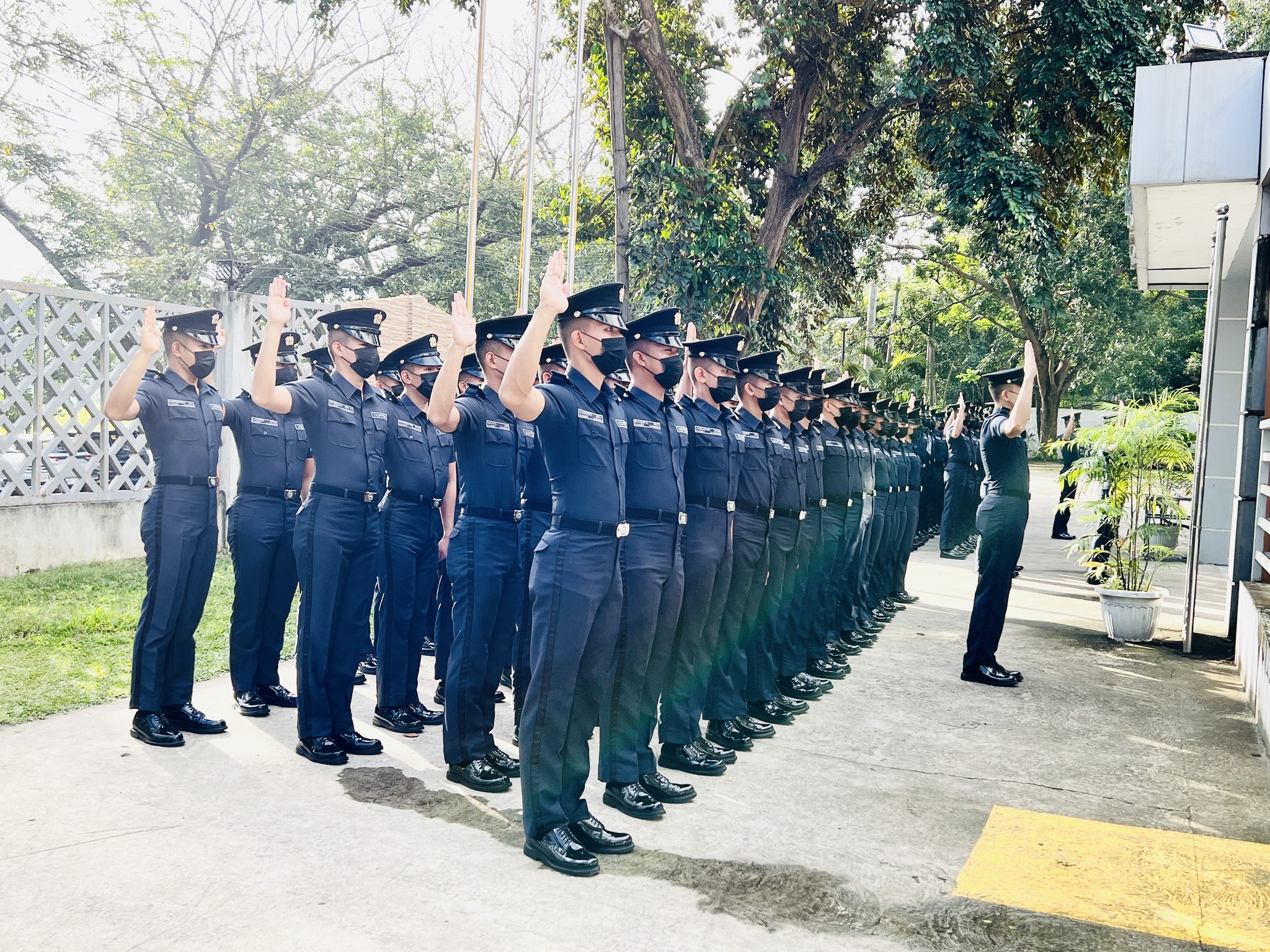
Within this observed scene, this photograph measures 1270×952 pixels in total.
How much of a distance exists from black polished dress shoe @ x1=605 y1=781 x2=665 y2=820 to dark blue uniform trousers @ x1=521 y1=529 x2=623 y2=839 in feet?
1.27

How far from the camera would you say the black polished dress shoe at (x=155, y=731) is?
15.2 feet

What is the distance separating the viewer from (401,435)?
5051mm

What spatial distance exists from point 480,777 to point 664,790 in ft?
2.62

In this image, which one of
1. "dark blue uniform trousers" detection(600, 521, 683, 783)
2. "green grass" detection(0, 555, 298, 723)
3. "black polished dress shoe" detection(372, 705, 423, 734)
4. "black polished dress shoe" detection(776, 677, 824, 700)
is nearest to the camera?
"dark blue uniform trousers" detection(600, 521, 683, 783)

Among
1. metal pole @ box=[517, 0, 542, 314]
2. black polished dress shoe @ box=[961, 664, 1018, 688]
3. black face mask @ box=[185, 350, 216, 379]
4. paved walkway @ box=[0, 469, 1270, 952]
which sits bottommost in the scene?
paved walkway @ box=[0, 469, 1270, 952]

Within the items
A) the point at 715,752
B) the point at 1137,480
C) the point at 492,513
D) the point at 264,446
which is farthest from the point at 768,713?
the point at 1137,480

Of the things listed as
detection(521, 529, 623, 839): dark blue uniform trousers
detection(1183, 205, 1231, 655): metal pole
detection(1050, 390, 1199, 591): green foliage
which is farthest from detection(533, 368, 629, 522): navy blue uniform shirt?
detection(1050, 390, 1199, 591): green foliage

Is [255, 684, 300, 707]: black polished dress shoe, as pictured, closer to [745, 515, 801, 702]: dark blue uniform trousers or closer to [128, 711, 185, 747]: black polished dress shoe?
[128, 711, 185, 747]: black polished dress shoe

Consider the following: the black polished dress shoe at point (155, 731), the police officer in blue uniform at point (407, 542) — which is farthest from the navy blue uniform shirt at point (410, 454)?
the black polished dress shoe at point (155, 731)

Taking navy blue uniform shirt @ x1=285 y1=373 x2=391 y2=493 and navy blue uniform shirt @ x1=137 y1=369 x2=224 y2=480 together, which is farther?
navy blue uniform shirt @ x1=137 y1=369 x2=224 y2=480

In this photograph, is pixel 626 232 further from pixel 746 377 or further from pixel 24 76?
pixel 24 76

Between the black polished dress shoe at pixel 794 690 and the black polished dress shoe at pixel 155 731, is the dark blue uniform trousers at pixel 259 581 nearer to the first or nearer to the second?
the black polished dress shoe at pixel 155 731

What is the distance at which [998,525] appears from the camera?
6492 mm

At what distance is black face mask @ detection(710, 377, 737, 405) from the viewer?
16.2ft
